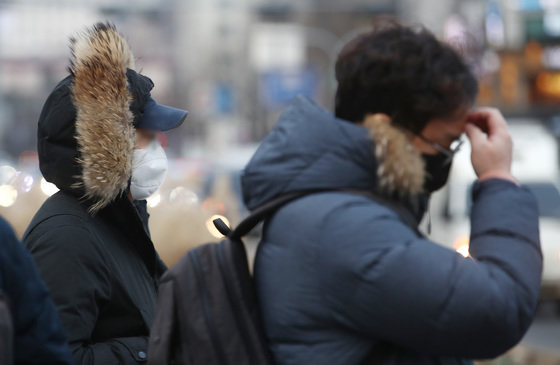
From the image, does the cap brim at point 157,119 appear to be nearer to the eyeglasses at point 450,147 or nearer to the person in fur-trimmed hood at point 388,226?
the person in fur-trimmed hood at point 388,226

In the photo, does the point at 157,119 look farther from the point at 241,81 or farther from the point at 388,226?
the point at 241,81

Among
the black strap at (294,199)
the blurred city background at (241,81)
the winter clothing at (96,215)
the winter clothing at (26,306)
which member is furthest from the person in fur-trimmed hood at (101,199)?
the blurred city background at (241,81)

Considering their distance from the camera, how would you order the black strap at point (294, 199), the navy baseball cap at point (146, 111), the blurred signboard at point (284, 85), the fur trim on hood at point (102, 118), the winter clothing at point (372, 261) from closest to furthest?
1. the winter clothing at point (372, 261)
2. the black strap at point (294, 199)
3. the fur trim on hood at point (102, 118)
4. the navy baseball cap at point (146, 111)
5. the blurred signboard at point (284, 85)

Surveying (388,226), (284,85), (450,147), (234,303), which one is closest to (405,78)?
(450,147)

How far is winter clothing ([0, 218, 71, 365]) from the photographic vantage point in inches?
72.7

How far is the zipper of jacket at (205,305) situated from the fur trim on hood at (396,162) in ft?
1.46

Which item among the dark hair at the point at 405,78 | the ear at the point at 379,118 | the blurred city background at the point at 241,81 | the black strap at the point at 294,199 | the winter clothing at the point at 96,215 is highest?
the dark hair at the point at 405,78

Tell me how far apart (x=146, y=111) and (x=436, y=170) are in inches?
47.2

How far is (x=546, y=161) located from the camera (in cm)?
1237

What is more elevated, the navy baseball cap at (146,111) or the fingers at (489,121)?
the fingers at (489,121)

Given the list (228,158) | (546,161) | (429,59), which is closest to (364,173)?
(429,59)

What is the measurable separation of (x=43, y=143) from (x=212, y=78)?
6179 centimetres

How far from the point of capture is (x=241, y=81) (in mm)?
64562

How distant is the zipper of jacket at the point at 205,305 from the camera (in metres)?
1.98
